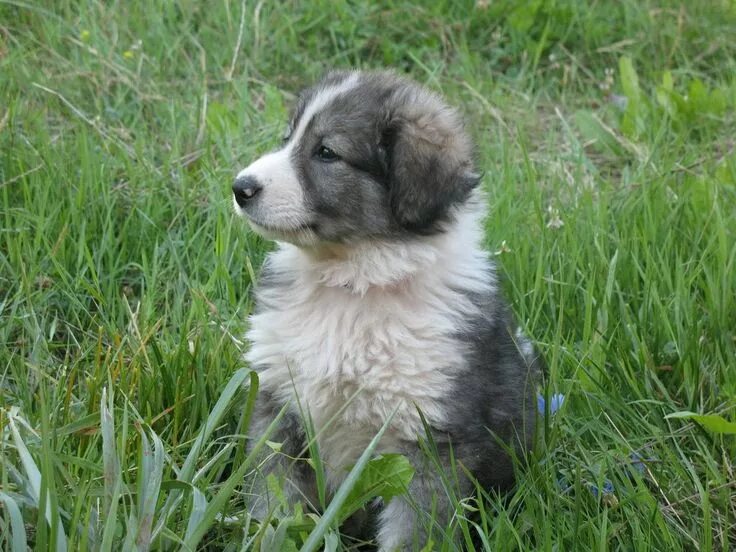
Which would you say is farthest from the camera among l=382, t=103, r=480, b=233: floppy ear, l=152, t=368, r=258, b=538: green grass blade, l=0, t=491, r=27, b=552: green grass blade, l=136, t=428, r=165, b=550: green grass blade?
l=382, t=103, r=480, b=233: floppy ear

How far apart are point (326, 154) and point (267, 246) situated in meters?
1.18

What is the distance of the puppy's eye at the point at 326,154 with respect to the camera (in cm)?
345

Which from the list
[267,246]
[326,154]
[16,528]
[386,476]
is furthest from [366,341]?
[267,246]

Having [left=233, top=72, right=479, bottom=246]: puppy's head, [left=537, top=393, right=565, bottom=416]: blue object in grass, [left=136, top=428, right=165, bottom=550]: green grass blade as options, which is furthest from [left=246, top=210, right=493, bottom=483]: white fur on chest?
[left=136, top=428, right=165, bottom=550]: green grass blade

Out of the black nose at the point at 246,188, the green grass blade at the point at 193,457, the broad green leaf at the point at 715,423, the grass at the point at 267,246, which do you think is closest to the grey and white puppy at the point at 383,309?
the black nose at the point at 246,188

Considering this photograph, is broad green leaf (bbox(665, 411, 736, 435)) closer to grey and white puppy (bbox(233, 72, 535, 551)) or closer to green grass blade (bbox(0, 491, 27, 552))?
grey and white puppy (bbox(233, 72, 535, 551))

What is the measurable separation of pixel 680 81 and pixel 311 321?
406 cm

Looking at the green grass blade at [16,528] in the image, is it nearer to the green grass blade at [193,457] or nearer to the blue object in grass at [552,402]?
the green grass blade at [193,457]

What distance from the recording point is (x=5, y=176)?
15.3 feet

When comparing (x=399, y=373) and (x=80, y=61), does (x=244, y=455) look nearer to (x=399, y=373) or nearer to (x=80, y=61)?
(x=399, y=373)

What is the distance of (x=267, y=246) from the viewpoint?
459 centimetres

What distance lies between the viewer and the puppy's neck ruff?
3.42m

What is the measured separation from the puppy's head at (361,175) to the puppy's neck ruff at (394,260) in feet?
0.13

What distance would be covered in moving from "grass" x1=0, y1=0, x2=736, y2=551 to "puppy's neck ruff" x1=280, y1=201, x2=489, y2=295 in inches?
14.8
